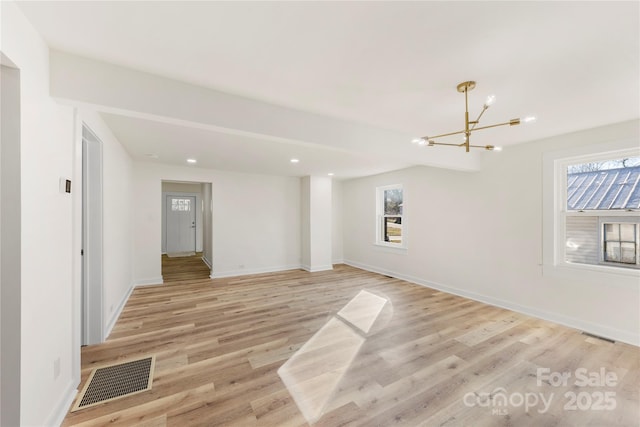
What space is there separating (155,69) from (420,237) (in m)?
4.89

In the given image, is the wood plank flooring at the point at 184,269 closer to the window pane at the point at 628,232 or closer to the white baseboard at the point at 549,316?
the white baseboard at the point at 549,316

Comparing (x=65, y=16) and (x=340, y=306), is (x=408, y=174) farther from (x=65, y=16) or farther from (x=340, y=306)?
(x=65, y=16)

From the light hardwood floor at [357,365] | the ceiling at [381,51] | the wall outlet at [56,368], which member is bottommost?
the light hardwood floor at [357,365]

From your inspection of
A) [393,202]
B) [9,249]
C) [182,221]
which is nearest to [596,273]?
[393,202]

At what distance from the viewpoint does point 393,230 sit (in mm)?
6121

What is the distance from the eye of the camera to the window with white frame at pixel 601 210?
294 cm

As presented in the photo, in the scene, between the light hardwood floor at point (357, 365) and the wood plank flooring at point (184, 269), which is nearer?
the light hardwood floor at point (357, 365)

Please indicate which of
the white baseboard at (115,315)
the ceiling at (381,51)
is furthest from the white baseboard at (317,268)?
the ceiling at (381,51)

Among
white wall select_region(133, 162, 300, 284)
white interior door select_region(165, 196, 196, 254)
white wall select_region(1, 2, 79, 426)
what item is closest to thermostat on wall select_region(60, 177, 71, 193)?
white wall select_region(1, 2, 79, 426)

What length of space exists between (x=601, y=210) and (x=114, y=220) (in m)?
6.18

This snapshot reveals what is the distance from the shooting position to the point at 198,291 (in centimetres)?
466

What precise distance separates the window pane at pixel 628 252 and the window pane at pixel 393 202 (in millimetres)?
3384

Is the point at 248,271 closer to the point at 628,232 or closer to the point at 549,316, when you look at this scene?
the point at 549,316

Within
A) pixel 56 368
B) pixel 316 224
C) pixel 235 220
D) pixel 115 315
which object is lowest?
pixel 115 315
